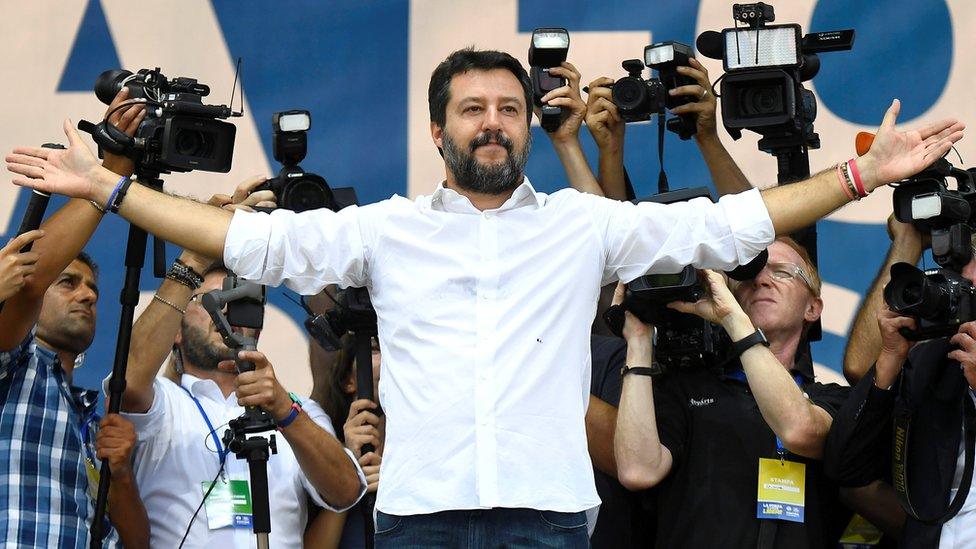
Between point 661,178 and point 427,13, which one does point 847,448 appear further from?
point 427,13

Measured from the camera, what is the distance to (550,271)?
315cm

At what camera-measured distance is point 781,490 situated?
3.79 meters

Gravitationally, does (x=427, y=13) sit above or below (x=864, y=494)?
above

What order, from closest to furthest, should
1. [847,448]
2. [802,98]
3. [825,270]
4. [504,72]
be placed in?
[504,72], [847,448], [802,98], [825,270]

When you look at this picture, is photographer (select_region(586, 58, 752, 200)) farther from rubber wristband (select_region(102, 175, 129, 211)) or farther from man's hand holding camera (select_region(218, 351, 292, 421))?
rubber wristband (select_region(102, 175, 129, 211))

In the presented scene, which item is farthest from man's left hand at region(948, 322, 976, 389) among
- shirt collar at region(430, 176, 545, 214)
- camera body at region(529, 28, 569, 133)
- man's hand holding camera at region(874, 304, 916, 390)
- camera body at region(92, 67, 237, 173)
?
camera body at region(92, 67, 237, 173)

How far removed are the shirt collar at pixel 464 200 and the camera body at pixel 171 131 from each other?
745 mm

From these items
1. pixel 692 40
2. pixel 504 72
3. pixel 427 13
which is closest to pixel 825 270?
pixel 692 40

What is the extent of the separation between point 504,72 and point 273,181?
1096 millimetres

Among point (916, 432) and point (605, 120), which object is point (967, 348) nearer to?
point (916, 432)

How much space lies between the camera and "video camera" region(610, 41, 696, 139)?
434 centimetres

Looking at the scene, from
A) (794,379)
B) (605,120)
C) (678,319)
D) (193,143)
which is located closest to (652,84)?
(605,120)

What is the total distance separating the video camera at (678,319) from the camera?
3.60 metres

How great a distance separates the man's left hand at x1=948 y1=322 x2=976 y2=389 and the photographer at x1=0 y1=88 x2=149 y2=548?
2.04 m
